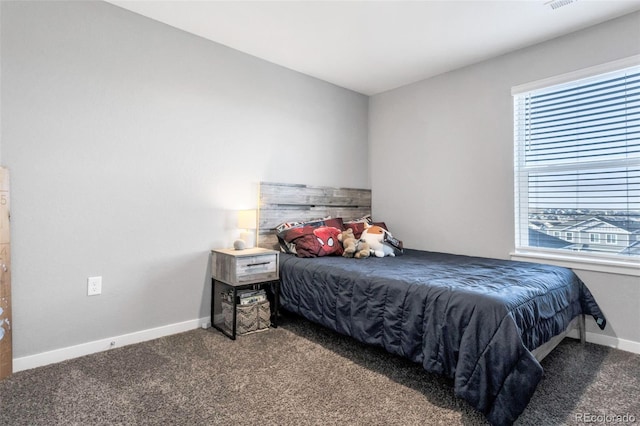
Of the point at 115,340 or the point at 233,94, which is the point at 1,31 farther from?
the point at 115,340

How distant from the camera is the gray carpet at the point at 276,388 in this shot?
161 cm

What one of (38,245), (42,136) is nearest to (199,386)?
(38,245)

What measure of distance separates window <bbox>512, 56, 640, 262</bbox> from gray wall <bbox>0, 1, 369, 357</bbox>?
228 cm

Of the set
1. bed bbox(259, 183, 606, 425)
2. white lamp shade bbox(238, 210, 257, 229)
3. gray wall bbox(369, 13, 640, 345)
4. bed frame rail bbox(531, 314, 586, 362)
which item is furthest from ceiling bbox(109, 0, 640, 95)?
bed frame rail bbox(531, 314, 586, 362)

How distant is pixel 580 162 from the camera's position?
8.81 ft

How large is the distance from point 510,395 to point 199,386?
153 cm

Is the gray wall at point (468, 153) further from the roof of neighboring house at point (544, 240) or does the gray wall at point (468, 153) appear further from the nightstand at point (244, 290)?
the nightstand at point (244, 290)

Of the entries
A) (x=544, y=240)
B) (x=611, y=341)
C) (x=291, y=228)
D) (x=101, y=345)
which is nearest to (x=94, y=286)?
(x=101, y=345)

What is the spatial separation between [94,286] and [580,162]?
12.1ft

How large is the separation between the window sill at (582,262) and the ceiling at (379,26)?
5.77 ft

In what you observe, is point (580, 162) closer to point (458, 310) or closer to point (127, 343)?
point (458, 310)

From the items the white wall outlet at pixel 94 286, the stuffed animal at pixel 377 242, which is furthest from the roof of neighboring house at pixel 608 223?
the white wall outlet at pixel 94 286

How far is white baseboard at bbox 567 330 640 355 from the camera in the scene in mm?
2406

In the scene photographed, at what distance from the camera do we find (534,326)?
1759 millimetres
